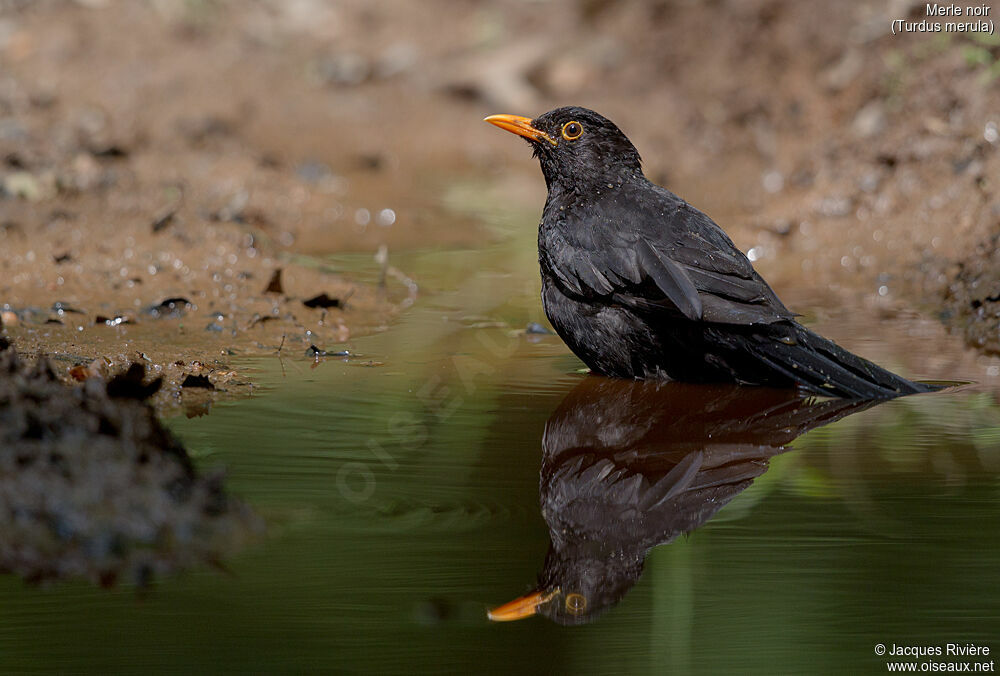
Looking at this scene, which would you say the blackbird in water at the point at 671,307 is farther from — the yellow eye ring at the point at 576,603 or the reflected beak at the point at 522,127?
the yellow eye ring at the point at 576,603

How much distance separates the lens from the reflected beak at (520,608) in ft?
8.73

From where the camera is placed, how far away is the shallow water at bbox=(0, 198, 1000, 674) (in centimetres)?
253

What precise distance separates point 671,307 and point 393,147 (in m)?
6.42

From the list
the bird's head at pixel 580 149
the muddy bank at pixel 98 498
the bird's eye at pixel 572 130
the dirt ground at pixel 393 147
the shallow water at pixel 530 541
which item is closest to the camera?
the shallow water at pixel 530 541

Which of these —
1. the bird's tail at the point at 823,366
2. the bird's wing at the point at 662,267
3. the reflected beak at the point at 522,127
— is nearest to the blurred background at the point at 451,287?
the bird's tail at the point at 823,366

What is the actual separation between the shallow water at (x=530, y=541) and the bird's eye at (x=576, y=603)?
0.03 meters

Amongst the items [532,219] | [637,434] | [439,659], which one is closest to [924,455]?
[637,434]

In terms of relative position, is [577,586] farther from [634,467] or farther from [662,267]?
[662,267]

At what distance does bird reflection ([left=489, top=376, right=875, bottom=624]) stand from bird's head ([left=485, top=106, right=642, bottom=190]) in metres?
1.15

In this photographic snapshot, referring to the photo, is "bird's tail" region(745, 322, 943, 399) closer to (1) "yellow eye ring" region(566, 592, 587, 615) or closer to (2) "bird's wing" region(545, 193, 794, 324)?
(2) "bird's wing" region(545, 193, 794, 324)

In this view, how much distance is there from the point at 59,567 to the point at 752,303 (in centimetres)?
288

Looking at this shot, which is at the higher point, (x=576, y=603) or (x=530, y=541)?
(x=530, y=541)

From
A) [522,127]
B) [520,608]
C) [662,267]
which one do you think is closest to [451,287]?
[522,127]

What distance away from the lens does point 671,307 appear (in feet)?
15.4
